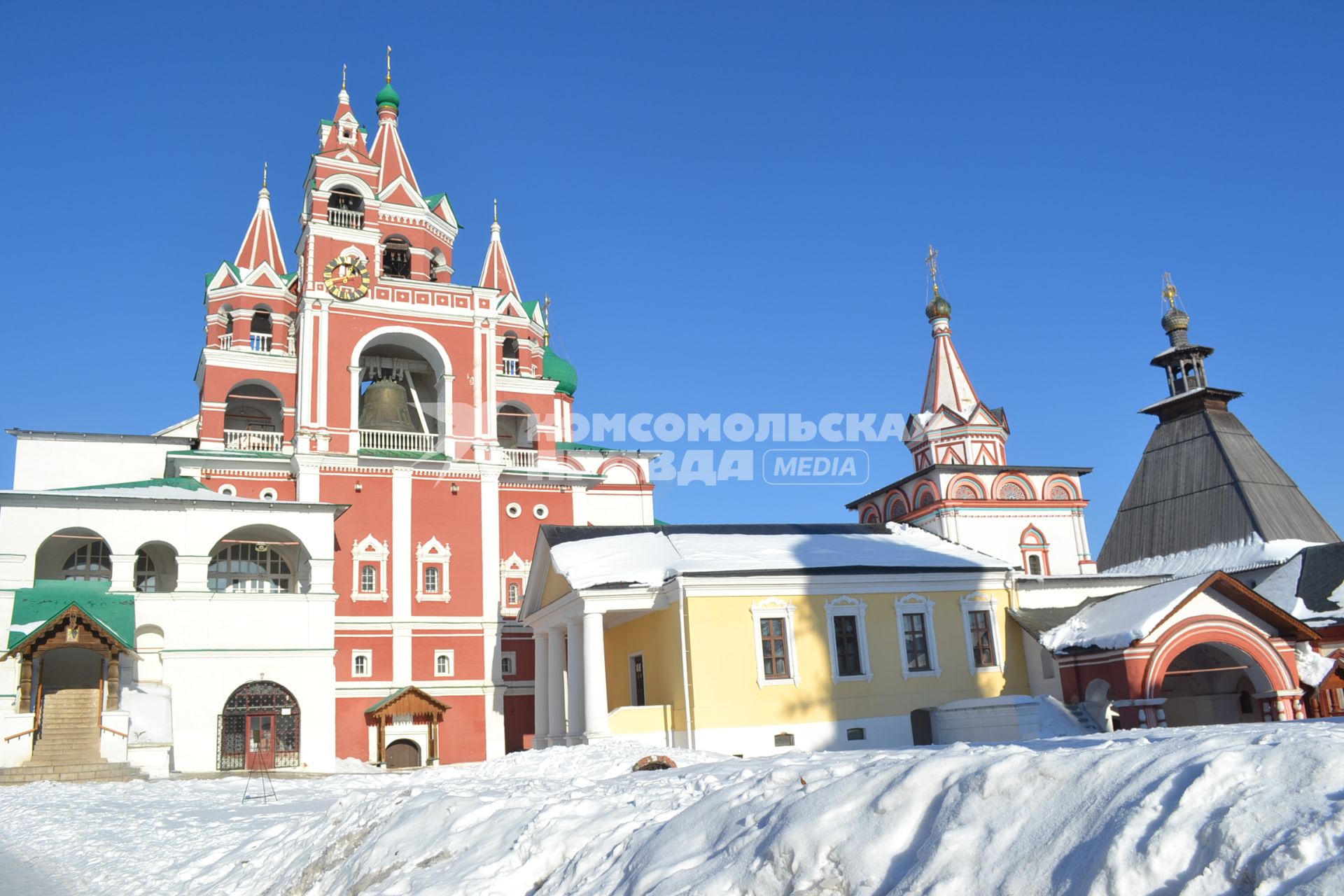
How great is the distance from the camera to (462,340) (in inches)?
1430

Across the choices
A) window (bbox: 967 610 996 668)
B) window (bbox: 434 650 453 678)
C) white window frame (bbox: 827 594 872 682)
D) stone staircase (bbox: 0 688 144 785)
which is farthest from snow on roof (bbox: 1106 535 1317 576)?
stone staircase (bbox: 0 688 144 785)

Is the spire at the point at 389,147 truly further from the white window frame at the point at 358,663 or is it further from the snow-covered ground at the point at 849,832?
the snow-covered ground at the point at 849,832

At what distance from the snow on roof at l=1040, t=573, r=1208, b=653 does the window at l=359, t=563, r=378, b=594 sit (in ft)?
63.4

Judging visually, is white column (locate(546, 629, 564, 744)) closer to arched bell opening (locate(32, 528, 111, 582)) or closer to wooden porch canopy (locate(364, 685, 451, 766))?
wooden porch canopy (locate(364, 685, 451, 766))

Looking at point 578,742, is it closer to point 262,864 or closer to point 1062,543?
point 262,864

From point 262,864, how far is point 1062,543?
41.2m

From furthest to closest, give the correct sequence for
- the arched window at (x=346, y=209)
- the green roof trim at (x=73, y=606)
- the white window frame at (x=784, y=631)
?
the arched window at (x=346, y=209) → the green roof trim at (x=73, y=606) → the white window frame at (x=784, y=631)

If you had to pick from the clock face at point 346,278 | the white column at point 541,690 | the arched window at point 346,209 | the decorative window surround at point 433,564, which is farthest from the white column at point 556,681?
the arched window at point 346,209

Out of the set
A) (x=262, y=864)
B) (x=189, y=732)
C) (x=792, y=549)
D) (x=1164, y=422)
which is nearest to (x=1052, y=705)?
(x=792, y=549)

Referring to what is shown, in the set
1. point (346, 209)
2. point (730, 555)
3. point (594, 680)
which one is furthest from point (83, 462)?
point (730, 555)

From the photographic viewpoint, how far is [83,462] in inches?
1331

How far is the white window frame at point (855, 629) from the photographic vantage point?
949 inches

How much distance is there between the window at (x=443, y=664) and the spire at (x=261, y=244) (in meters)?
15.2

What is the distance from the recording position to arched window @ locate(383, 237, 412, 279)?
37.6 meters
